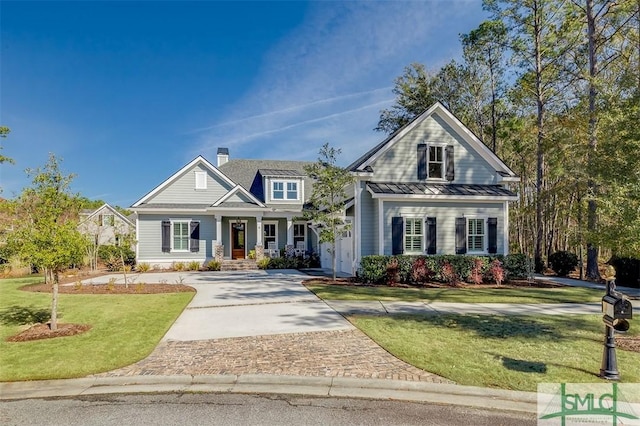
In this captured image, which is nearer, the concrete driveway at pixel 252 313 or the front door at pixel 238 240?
the concrete driveway at pixel 252 313

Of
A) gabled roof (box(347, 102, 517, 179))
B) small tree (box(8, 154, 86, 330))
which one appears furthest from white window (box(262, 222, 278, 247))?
small tree (box(8, 154, 86, 330))

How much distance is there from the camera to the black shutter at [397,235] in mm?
15930

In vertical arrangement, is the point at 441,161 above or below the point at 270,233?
above

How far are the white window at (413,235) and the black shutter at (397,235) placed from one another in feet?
1.21

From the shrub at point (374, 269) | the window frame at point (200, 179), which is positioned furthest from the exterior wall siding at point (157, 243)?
the shrub at point (374, 269)

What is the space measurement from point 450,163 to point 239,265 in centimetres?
1302

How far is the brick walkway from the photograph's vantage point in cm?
536

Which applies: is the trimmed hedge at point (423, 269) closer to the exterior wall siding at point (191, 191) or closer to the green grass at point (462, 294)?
the green grass at point (462, 294)

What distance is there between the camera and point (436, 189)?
16828 mm

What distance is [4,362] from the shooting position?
5.84 meters

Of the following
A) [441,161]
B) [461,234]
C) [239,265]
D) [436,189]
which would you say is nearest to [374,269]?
[461,234]

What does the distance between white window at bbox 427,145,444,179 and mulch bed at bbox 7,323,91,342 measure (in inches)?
592

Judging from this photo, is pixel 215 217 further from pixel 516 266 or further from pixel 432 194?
pixel 516 266

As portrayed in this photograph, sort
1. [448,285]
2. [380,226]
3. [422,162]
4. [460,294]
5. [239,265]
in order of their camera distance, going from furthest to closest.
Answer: [239,265] < [422,162] < [380,226] < [448,285] < [460,294]
